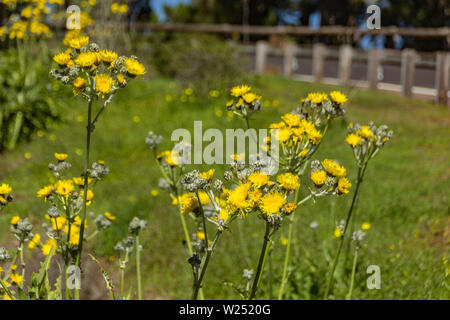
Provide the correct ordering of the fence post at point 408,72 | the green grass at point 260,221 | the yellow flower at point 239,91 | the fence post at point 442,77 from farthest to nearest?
the fence post at point 408,72
the fence post at point 442,77
the green grass at point 260,221
the yellow flower at point 239,91

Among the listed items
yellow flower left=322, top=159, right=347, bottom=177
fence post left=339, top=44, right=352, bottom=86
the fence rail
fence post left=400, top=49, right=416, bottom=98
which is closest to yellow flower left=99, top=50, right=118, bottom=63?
yellow flower left=322, top=159, right=347, bottom=177

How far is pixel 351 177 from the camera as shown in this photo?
5285 millimetres

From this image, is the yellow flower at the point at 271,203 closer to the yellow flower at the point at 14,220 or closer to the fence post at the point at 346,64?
the yellow flower at the point at 14,220

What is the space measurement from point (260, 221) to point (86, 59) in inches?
117

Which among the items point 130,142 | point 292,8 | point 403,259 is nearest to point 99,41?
point 130,142

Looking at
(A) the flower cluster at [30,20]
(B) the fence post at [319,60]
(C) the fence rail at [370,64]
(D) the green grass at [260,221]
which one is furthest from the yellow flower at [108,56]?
(B) the fence post at [319,60]

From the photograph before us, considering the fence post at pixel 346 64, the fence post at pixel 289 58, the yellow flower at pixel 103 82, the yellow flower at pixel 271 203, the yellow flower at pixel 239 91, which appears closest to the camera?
the yellow flower at pixel 271 203

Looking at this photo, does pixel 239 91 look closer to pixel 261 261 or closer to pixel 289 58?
pixel 261 261

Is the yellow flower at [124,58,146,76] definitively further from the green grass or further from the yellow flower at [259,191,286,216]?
the green grass

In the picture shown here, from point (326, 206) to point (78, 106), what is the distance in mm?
5021

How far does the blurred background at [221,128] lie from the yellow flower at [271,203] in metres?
1.22

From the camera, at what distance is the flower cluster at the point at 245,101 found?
216 centimetres

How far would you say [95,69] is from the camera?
1.83 m
